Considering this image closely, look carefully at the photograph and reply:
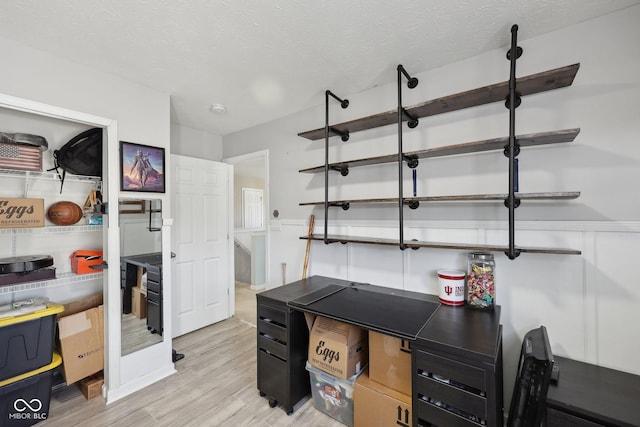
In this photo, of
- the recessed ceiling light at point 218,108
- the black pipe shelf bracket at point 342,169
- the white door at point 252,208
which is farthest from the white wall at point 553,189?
the white door at point 252,208

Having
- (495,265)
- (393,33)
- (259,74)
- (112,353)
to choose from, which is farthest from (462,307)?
(112,353)

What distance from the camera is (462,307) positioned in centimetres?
177

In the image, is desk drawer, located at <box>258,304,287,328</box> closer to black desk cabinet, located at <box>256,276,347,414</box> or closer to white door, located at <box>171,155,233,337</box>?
black desk cabinet, located at <box>256,276,347,414</box>

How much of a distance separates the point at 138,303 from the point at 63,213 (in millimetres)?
902

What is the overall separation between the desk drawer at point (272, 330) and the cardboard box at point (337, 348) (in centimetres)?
19

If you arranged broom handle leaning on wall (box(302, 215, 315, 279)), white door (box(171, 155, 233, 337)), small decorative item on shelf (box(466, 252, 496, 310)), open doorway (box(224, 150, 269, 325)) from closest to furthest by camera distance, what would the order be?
small decorative item on shelf (box(466, 252, 496, 310)) < broom handle leaning on wall (box(302, 215, 315, 279)) < white door (box(171, 155, 233, 337)) < open doorway (box(224, 150, 269, 325))

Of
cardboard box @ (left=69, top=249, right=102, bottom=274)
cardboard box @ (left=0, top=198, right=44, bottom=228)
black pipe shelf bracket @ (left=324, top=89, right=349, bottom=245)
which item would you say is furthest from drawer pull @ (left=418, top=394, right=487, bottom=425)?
cardboard box @ (left=0, top=198, right=44, bottom=228)

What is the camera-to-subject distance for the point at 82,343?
80.9 inches

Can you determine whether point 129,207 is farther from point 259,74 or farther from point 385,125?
point 385,125

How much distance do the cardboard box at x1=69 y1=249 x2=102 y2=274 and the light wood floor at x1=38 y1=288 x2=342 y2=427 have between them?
0.95 metres

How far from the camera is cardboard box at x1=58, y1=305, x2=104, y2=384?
1.99 m

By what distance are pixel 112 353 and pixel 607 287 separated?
3.26m

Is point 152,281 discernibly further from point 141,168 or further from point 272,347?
point 272,347

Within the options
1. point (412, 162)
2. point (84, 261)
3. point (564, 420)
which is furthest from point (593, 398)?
point (84, 261)
